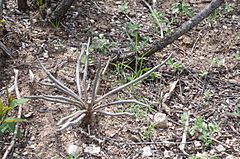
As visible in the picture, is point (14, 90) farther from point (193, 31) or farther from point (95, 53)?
point (193, 31)

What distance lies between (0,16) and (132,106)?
1013 millimetres

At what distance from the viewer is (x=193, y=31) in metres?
2.82

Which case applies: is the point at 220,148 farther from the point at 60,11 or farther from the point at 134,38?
the point at 60,11

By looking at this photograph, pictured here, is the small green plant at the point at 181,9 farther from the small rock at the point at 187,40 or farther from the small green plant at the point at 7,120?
the small green plant at the point at 7,120

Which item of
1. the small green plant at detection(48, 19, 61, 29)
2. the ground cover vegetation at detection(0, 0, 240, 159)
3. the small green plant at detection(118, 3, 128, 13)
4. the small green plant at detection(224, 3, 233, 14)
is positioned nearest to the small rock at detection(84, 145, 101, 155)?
the ground cover vegetation at detection(0, 0, 240, 159)

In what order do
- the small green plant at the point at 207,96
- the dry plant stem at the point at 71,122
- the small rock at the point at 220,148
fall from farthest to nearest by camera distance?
the small green plant at the point at 207,96
the small rock at the point at 220,148
the dry plant stem at the point at 71,122

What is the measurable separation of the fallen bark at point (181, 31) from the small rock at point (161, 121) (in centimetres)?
50

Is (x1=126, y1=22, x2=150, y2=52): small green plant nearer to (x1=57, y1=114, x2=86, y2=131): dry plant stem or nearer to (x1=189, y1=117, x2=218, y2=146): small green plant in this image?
(x1=189, y1=117, x2=218, y2=146): small green plant

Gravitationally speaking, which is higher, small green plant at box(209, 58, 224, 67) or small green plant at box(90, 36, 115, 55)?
small green plant at box(90, 36, 115, 55)

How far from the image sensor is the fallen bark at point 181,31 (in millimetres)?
2348

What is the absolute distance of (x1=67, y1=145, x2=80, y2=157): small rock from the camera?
5.98ft

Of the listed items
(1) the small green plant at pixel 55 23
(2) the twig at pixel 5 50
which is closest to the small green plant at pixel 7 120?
(2) the twig at pixel 5 50

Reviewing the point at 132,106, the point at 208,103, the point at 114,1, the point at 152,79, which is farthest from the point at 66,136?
the point at 114,1

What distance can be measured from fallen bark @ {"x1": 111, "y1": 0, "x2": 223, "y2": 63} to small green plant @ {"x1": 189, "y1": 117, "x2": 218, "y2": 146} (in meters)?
0.59
